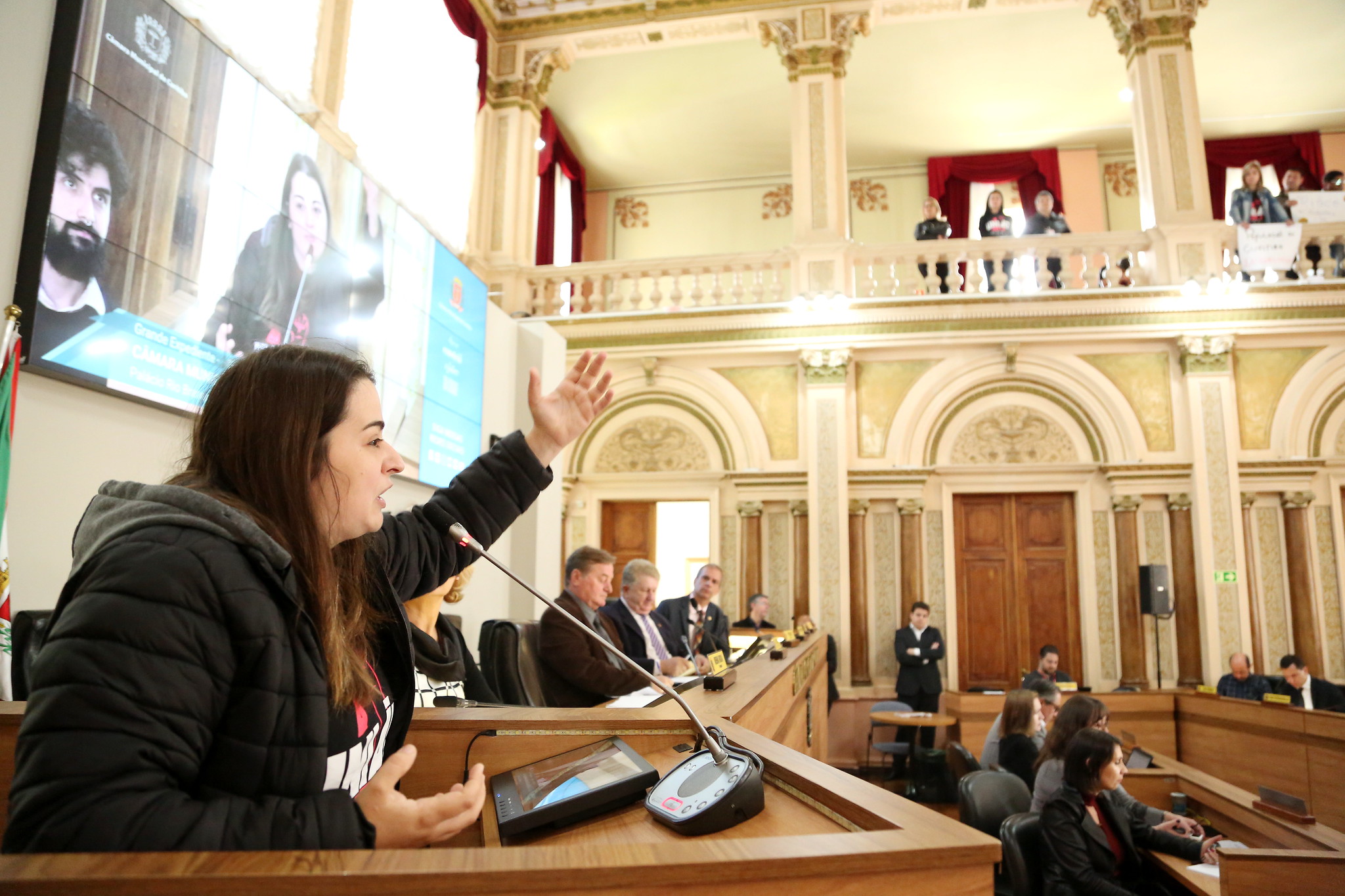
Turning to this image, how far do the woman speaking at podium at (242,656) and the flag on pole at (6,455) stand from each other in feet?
5.48

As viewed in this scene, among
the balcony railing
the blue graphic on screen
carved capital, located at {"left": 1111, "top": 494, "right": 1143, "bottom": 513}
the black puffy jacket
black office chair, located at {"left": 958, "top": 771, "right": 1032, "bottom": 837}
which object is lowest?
black office chair, located at {"left": 958, "top": 771, "right": 1032, "bottom": 837}

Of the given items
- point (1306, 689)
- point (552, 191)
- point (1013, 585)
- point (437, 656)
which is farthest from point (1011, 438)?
point (437, 656)

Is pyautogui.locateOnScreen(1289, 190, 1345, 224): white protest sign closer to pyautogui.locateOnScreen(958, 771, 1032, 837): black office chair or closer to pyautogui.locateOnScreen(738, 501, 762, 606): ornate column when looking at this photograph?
pyautogui.locateOnScreen(738, 501, 762, 606): ornate column

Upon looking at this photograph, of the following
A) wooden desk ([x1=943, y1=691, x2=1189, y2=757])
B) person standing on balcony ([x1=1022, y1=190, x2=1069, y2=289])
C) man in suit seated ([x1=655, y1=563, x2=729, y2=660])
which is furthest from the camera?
person standing on balcony ([x1=1022, y1=190, x2=1069, y2=289])

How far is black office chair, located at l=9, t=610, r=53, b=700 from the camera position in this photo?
7.82ft

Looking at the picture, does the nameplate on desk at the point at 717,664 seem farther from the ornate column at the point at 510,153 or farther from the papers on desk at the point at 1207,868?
the ornate column at the point at 510,153

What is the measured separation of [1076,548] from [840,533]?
2184 millimetres

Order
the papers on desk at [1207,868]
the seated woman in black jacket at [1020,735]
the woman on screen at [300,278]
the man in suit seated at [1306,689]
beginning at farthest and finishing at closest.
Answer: the man in suit seated at [1306,689]
the seated woman in black jacket at [1020,735]
the woman on screen at [300,278]
the papers on desk at [1207,868]

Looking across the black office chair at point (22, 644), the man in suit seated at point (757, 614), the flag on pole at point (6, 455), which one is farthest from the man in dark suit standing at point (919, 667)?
the flag on pole at point (6, 455)

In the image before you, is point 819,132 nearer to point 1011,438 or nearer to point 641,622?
point 1011,438

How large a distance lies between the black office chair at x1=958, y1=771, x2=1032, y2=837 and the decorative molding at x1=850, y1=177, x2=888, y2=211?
350 inches

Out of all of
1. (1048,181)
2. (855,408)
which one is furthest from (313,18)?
(1048,181)

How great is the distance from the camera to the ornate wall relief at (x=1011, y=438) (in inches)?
313

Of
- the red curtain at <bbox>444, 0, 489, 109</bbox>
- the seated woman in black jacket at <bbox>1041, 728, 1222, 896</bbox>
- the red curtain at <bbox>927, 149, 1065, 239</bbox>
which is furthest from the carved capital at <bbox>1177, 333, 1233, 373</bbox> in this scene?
the red curtain at <bbox>444, 0, 489, 109</bbox>
